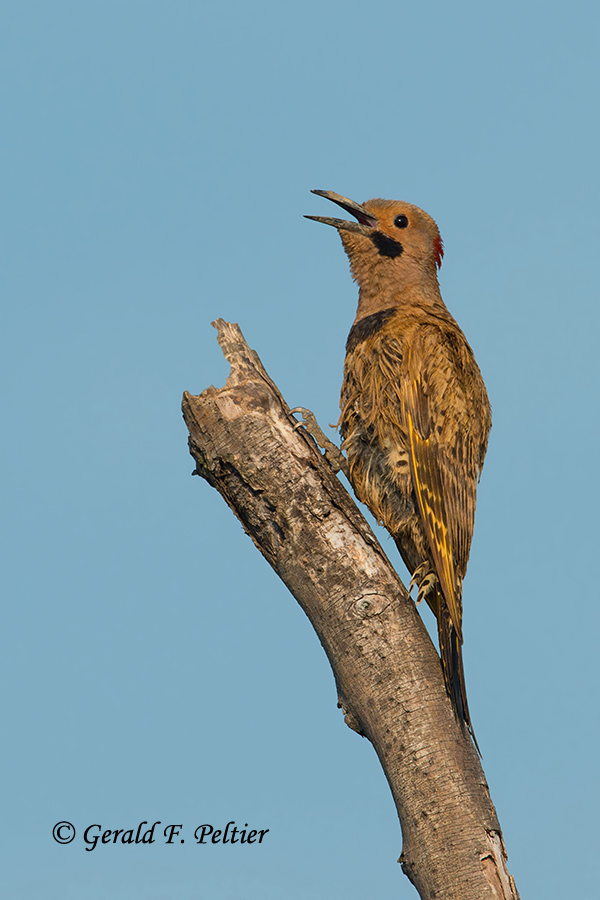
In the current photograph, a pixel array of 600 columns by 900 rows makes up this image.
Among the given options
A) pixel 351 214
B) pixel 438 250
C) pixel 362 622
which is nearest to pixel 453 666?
pixel 362 622

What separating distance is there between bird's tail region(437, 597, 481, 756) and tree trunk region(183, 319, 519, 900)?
0.24 feet

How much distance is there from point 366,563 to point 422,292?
2824 millimetres

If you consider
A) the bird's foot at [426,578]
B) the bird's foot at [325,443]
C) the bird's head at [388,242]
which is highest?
the bird's head at [388,242]

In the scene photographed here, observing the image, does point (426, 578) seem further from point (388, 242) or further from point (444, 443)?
point (388, 242)

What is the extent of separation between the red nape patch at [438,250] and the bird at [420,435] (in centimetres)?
88

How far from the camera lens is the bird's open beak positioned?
24.0ft

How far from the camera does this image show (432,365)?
249 inches

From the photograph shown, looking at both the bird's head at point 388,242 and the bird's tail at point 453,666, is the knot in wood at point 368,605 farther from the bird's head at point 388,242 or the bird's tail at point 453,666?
the bird's head at point 388,242

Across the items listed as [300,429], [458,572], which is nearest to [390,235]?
[300,429]

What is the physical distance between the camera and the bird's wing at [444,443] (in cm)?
599

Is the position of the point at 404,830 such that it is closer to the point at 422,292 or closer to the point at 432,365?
the point at 432,365

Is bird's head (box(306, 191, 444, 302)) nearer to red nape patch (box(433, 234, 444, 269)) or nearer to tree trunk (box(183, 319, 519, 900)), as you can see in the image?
red nape patch (box(433, 234, 444, 269))

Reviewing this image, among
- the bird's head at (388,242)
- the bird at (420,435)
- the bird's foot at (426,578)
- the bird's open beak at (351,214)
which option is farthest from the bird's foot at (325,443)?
the bird's open beak at (351,214)

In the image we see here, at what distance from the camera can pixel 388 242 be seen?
7.26m
